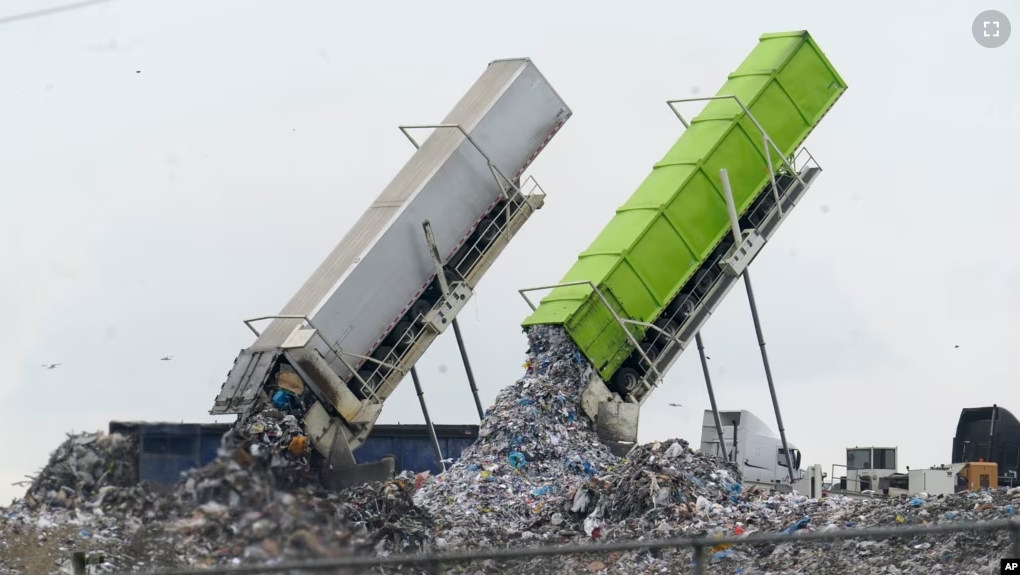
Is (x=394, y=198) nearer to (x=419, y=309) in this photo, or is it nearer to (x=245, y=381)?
(x=419, y=309)

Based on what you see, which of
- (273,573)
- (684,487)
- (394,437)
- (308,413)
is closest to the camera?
(273,573)

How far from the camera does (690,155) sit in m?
16.9

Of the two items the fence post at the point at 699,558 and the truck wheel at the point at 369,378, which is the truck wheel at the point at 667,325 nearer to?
the truck wheel at the point at 369,378

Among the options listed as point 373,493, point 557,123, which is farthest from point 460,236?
point 373,493

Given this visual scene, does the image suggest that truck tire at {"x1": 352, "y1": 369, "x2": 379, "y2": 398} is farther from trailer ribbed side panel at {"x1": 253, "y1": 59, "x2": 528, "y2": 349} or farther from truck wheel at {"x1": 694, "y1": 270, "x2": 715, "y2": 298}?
truck wheel at {"x1": 694, "y1": 270, "x2": 715, "y2": 298}

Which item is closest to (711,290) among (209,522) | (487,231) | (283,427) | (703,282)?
(703,282)

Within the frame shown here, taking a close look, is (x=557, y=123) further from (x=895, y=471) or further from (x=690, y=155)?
(x=895, y=471)

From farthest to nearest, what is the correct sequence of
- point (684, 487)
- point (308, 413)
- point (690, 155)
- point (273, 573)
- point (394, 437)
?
1. point (394, 437)
2. point (690, 155)
3. point (308, 413)
4. point (684, 487)
5. point (273, 573)

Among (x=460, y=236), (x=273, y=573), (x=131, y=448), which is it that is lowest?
(x=273, y=573)

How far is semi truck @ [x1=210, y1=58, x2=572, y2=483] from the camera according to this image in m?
15.3

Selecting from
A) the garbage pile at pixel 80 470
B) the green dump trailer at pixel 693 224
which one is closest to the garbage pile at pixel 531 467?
the green dump trailer at pixel 693 224

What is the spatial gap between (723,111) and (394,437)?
18.0 ft

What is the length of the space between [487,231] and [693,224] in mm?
2272

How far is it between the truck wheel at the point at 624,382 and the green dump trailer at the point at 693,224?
0.04 feet
